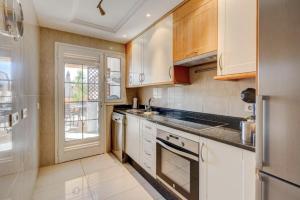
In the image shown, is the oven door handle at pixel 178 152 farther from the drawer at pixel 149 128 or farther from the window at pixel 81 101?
the window at pixel 81 101

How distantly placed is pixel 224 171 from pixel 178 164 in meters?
0.53

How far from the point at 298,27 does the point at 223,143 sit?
2.76ft

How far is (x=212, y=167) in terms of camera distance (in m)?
1.32

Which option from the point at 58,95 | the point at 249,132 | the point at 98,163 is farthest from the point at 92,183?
the point at 249,132

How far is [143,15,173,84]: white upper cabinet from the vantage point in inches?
87.0

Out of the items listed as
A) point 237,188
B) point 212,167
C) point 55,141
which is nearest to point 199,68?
point 212,167

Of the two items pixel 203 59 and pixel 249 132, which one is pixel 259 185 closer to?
pixel 249 132

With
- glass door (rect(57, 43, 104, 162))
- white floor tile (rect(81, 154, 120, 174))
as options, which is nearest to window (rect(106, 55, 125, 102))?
glass door (rect(57, 43, 104, 162))

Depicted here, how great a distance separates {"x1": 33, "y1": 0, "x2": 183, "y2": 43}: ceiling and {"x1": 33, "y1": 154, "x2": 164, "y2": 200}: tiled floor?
2.36 meters

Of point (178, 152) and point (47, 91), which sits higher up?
point (47, 91)

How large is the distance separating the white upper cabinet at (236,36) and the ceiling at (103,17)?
743 millimetres

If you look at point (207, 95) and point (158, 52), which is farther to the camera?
point (158, 52)

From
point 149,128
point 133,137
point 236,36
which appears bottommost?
point 133,137

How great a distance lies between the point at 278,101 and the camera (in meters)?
0.88
